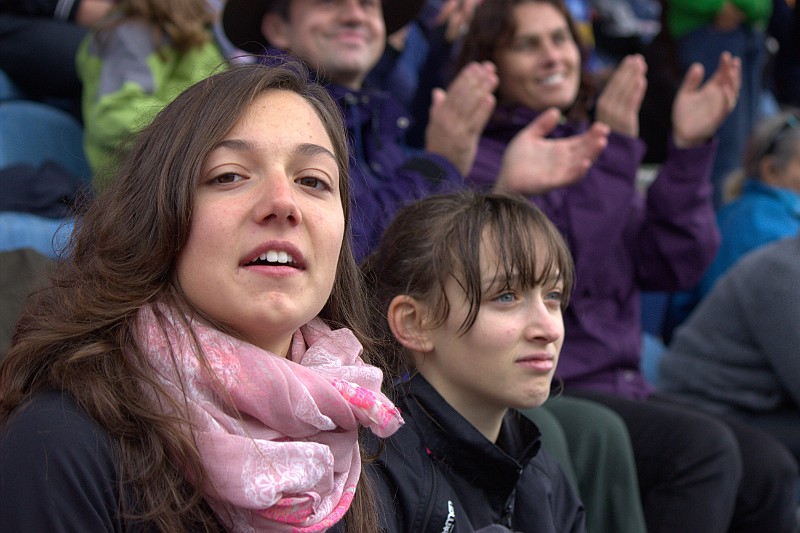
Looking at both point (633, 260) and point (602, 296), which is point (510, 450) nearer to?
point (602, 296)

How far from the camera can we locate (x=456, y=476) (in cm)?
209

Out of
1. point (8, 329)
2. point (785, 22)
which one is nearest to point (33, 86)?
point (8, 329)

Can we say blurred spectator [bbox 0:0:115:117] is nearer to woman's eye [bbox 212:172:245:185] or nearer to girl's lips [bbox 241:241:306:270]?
Result: woman's eye [bbox 212:172:245:185]

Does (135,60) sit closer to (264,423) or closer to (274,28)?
(274,28)

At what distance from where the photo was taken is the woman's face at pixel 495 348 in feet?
6.97

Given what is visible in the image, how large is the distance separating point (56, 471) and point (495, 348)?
3.37 ft

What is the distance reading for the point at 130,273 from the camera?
1.57 metres

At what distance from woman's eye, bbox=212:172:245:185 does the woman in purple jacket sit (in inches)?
66.1

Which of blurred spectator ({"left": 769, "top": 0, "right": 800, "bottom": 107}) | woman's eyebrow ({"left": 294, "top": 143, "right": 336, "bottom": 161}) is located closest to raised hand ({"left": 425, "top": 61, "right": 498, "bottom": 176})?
woman's eyebrow ({"left": 294, "top": 143, "right": 336, "bottom": 161})

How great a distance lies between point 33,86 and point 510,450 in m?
2.75

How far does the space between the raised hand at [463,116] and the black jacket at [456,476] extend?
1082 millimetres

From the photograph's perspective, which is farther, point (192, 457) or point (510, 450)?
point (510, 450)

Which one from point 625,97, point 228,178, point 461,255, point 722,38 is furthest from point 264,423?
point 722,38

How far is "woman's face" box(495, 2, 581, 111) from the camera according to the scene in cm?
364
